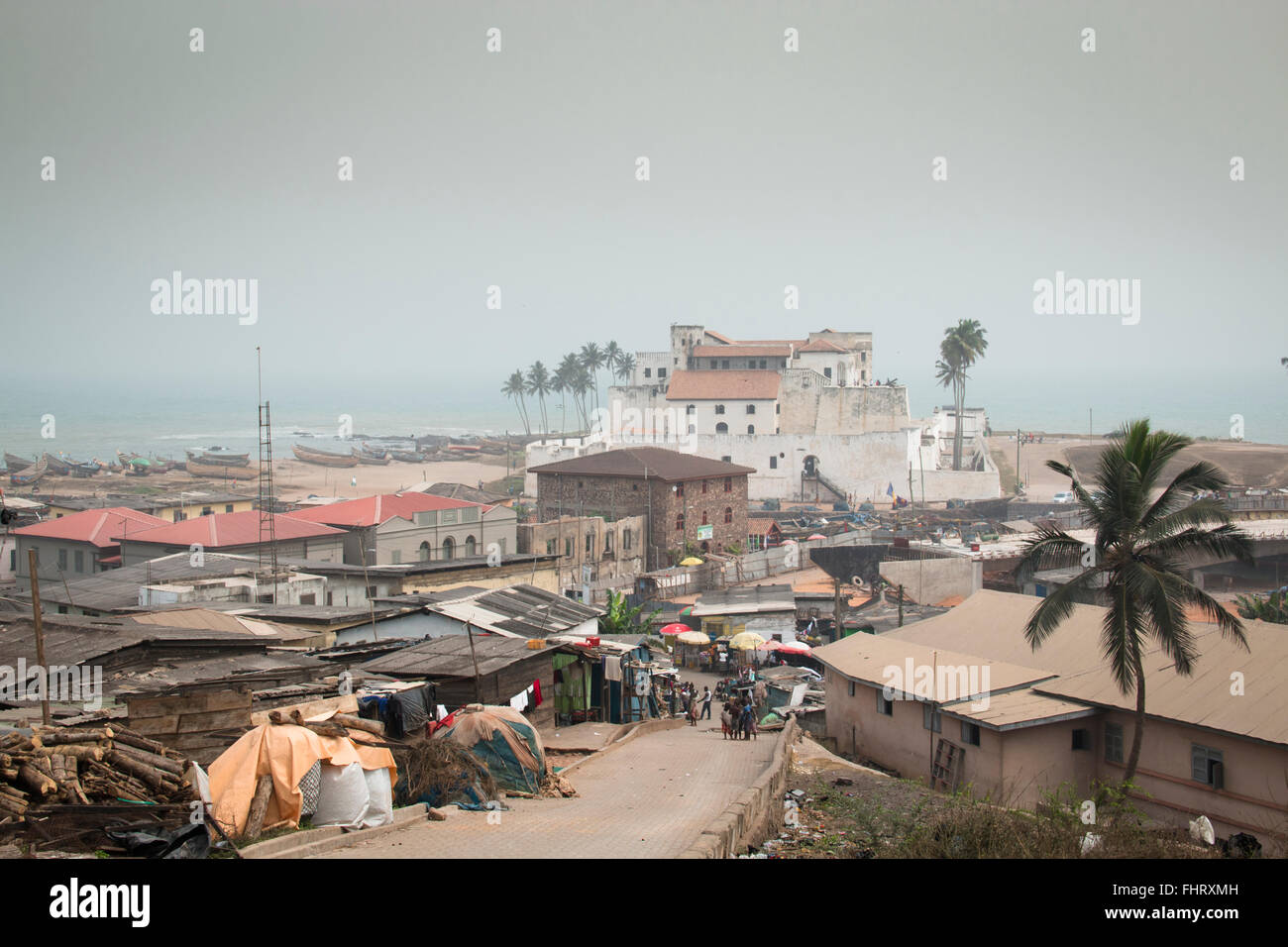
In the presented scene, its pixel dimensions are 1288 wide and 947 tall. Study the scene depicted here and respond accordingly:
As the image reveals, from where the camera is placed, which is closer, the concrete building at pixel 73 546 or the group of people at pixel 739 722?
the group of people at pixel 739 722

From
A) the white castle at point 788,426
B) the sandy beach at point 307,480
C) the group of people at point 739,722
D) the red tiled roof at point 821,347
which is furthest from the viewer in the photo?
the red tiled roof at point 821,347

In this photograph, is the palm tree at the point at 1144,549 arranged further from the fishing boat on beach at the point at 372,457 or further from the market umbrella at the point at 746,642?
the fishing boat on beach at the point at 372,457

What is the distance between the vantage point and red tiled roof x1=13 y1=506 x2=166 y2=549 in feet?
136

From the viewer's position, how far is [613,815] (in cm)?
1343

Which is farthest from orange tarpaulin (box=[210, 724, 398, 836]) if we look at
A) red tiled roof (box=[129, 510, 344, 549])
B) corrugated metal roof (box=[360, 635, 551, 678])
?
red tiled roof (box=[129, 510, 344, 549])

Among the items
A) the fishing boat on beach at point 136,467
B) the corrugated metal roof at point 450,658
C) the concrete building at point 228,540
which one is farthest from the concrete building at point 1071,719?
the fishing boat on beach at point 136,467

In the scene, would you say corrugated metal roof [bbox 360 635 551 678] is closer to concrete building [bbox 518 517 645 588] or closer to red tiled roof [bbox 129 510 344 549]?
red tiled roof [bbox 129 510 344 549]

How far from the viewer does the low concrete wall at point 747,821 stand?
10.7m

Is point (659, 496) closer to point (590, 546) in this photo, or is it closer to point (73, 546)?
point (590, 546)

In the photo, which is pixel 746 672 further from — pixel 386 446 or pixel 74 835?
pixel 386 446

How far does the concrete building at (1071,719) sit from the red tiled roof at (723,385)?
62.2m
